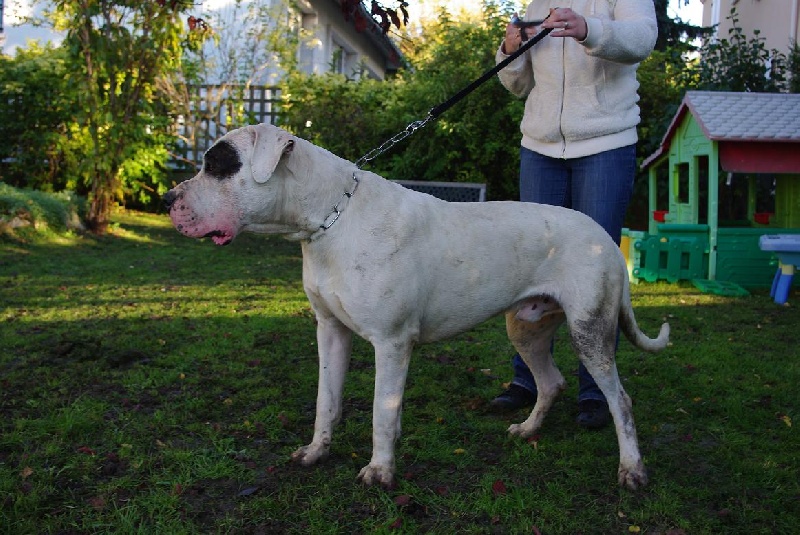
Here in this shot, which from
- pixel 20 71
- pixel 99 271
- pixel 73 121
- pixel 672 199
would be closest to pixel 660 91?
pixel 672 199

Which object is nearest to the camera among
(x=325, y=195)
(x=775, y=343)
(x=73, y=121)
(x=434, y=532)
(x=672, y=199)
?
(x=434, y=532)

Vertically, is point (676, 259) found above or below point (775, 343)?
above

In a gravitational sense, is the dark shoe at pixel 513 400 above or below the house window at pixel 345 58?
below

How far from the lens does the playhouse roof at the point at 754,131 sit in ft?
26.9

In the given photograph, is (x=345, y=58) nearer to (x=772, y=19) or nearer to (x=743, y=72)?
(x=772, y=19)

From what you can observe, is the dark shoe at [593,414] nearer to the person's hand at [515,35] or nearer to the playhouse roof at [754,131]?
the person's hand at [515,35]

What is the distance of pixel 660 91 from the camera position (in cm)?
1206

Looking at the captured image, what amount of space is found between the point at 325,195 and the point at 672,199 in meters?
8.09

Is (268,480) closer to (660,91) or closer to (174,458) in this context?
(174,458)

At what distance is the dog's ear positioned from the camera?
2.97 meters

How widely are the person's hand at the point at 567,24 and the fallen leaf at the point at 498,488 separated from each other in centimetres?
206

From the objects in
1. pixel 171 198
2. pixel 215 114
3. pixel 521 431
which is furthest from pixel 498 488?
pixel 215 114

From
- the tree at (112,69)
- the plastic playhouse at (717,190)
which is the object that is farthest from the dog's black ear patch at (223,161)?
the tree at (112,69)

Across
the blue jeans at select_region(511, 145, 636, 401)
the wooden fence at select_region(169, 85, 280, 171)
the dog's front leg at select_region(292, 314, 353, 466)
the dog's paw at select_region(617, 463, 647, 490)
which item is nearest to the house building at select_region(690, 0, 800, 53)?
the wooden fence at select_region(169, 85, 280, 171)
